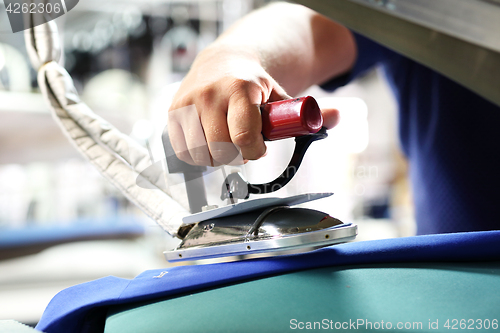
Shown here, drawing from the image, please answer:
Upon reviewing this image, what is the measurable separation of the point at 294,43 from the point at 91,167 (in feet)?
1.71

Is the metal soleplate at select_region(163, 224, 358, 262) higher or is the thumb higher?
the thumb

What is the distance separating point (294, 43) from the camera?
2.52 feet

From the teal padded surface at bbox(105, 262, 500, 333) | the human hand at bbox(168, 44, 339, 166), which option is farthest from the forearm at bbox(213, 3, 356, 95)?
the teal padded surface at bbox(105, 262, 500, 333)

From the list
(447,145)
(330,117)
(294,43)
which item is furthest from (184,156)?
(447,145)

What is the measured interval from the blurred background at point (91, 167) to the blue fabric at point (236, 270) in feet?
0.40

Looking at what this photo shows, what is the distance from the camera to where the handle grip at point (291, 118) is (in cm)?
38

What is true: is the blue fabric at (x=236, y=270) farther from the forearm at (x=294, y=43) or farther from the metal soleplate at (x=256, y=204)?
the forearm at (x=294, y=43)

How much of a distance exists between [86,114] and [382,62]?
71cm

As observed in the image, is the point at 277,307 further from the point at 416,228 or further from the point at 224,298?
the point at 416,228

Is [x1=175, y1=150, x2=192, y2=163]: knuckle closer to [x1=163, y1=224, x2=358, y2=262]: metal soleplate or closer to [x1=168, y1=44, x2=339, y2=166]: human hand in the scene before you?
[x1=168, y1=44, x2=339, y2=166]: human hand

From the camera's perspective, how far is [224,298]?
316 mm

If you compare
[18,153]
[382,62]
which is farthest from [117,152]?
[18,153]

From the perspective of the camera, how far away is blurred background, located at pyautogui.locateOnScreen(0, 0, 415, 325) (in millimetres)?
833

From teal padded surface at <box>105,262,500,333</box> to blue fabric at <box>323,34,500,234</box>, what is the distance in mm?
499
